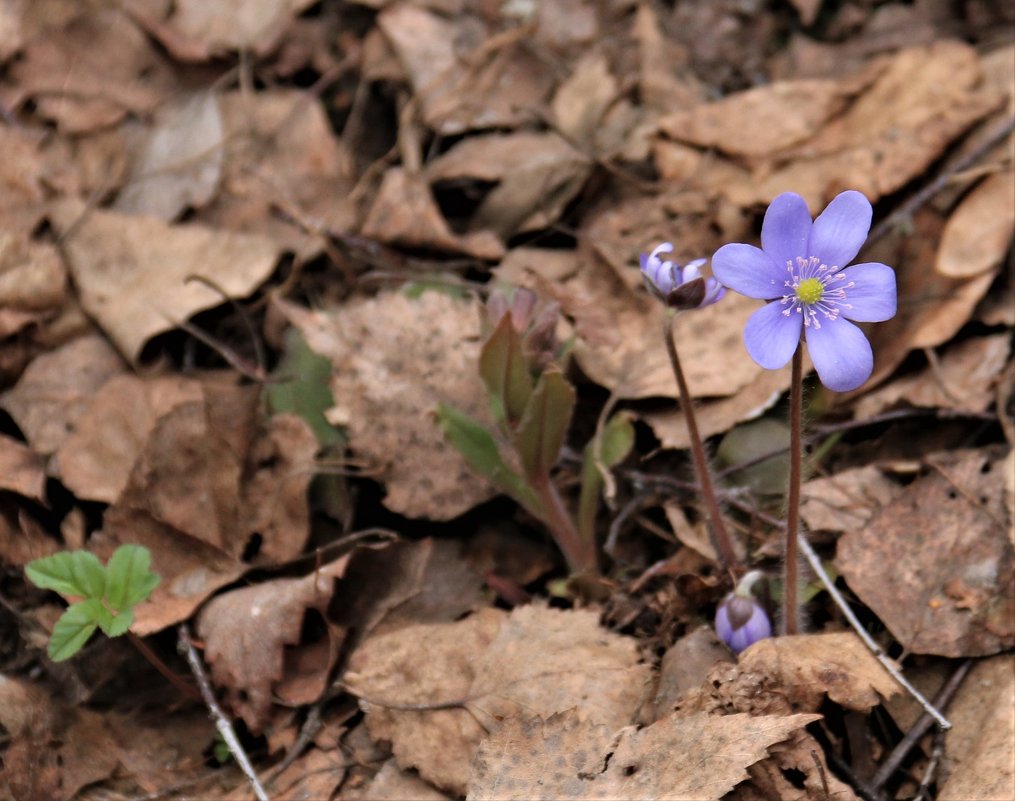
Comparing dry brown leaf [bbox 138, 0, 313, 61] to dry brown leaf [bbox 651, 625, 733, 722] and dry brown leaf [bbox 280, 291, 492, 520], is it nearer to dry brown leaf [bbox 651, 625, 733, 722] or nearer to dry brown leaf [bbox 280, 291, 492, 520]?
dry brown leaf [bbox 280, 291, 492, 520]

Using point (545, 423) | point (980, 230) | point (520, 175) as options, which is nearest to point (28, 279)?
point (520, 175)

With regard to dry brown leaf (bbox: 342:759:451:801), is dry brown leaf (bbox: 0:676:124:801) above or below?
above

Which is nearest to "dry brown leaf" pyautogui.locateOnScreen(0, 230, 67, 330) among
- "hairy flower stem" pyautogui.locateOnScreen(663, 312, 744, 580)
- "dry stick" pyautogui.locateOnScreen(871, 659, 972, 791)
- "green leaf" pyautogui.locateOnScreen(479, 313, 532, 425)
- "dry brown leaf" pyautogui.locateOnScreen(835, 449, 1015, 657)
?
"green leaf" pyautogui.locateOnScreen(479, 313, 532, 425)

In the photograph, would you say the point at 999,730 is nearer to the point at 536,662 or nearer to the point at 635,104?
the point at 536,662

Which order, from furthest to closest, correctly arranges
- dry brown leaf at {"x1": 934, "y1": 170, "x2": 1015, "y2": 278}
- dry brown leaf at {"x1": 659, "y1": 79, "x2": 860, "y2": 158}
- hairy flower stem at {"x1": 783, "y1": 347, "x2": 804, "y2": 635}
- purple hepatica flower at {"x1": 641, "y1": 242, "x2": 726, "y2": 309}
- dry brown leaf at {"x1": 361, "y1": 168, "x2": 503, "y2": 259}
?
dry brown leaf at {"x1": 659, "y1": 79, "x2": 860, "y2": 158}
dry brown leaf at {"x1": 361, "y1": 168, "x2": 503, "y2": 259}
dry brown leaf at {"x1": 934, "y1": 170, "x2": 1015, "y2": 278}
purple hepatica flower at {"x1": 641, "y1": 242, "x2": 726, "y2": 309}
hairy flower stem at {"x1": 783, "y1": 347, "x2": 804, "y2": 635}

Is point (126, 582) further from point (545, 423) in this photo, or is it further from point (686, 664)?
point (686, 664)

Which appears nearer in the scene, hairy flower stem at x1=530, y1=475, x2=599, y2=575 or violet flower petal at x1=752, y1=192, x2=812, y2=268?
violet flower petal at x1=752, y1=192, x2=812, y2=268
